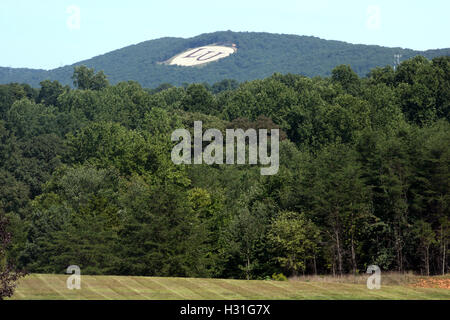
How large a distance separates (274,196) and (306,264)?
11.2m

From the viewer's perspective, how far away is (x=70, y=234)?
230ft

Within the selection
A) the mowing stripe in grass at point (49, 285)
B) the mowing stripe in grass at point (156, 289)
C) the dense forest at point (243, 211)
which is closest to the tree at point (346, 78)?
the dense forest at point (243, 211)

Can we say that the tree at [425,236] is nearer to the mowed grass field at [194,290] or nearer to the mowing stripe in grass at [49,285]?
the mowed grass field at [194,290]

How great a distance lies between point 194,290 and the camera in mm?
38656

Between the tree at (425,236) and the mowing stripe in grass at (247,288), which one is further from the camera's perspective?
the tree at (425,236)

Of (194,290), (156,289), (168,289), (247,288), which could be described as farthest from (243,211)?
(156,289)

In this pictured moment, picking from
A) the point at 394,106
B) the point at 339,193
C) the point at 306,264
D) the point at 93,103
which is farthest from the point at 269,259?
the point at 93,103

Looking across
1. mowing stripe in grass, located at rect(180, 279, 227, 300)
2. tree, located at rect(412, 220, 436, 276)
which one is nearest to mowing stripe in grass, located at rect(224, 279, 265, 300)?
mowing stripe in grass, located at rect(180, 279, 227, 300)

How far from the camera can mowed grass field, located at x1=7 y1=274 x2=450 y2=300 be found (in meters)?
36.3

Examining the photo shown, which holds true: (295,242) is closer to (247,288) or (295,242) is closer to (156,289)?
(247,288)

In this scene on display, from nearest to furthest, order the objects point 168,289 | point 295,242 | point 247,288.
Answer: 1. point 168,289
2. point 247,288
3. point 295,242

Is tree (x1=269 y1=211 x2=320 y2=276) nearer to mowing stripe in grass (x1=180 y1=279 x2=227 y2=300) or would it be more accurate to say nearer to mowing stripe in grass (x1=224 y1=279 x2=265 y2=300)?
mowing stripe in grass (x1=224 y1=279 x2=265 y2=300)

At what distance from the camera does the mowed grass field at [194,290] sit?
119ft

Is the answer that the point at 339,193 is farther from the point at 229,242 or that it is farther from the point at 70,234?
the point at 70,234
